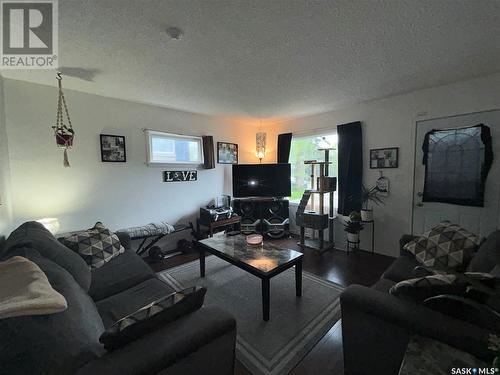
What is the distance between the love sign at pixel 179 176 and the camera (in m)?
3.64

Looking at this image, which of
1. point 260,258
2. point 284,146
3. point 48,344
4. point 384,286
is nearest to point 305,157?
point 284,146

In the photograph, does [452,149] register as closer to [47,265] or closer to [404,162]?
[404,162]

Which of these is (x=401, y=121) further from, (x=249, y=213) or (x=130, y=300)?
(x=130, y=300)

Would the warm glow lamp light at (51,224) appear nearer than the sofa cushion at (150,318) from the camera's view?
No

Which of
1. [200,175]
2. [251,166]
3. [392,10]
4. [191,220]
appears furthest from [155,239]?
Result: [392,10]

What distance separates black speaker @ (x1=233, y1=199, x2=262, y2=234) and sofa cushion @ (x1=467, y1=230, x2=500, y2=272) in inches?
122

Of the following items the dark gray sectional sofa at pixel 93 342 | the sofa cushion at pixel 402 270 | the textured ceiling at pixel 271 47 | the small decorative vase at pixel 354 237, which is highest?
the textured ceiling at pixel 271 47

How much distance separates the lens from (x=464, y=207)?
272cm

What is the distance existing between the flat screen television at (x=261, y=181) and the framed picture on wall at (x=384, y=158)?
149 centimetres

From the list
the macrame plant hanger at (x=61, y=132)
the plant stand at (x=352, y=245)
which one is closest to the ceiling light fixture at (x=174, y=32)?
the macrame plant hanger at (x=61, y=132)

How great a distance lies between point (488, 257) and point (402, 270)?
1.81ft

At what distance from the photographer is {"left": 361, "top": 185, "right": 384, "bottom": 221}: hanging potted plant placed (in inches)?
130

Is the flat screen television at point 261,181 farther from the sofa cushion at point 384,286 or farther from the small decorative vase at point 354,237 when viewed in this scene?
the sofa cushion at point 384,286

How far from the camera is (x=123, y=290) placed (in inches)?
69.9
